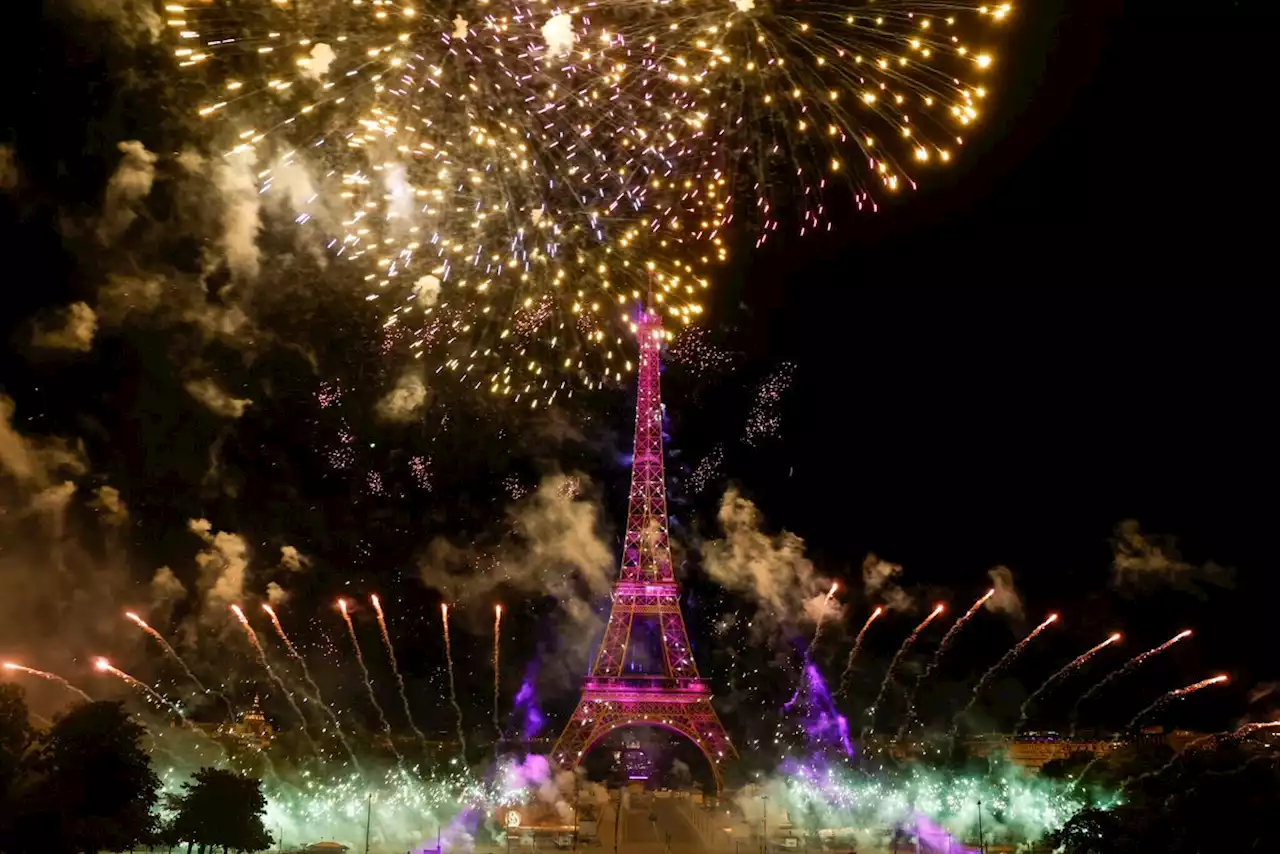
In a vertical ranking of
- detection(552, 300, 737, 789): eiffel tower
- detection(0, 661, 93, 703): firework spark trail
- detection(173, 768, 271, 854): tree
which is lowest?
detection(173, 768, 271, 854): tree

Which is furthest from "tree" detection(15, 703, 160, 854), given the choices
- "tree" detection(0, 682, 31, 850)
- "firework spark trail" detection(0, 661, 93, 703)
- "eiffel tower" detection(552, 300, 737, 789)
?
"eiffel tower" detection(552, 300, 737, 789)

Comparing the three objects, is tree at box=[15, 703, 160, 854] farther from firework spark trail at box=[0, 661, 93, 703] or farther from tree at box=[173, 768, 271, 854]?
firework spark trail at box=[0, 661, 93, 703]

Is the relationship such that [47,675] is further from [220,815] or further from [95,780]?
[95,780]

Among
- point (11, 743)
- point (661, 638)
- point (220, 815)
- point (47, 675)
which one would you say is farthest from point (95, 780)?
point (661, 638)

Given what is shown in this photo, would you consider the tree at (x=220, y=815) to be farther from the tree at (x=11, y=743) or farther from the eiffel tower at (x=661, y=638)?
the eiffel tower at (x=661, y=638)

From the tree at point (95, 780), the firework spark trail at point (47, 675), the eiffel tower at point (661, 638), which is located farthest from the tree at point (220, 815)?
the eiffel tower at point (661, 638)

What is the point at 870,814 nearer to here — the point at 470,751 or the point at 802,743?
the point at 802,743
